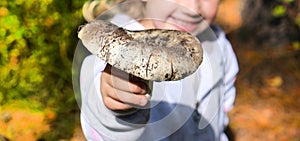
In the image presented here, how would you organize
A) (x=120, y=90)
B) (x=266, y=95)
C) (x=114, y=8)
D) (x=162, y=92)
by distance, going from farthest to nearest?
(x=266, y=95)
(x=114, y=8)
(x=162, y=92)
(x=120, y=90)

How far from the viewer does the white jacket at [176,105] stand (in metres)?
1.16

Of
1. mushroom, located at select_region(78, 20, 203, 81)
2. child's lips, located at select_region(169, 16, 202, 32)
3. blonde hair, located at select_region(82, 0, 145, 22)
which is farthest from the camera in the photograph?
blonde hair, located at select_region(82, 0, 145, 22)

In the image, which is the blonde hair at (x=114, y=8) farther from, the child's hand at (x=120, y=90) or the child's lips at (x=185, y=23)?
the child's hand at (x=120, y=90)

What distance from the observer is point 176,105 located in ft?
4.37

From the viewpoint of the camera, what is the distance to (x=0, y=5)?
169cm

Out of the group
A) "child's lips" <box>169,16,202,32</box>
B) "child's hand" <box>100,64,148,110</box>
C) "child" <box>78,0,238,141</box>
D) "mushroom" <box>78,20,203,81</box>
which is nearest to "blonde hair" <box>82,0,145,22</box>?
"child" <box>78,0,238,141</box>

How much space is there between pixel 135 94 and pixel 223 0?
1.31 m

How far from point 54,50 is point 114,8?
0.39 m

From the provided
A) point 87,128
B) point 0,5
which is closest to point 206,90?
point 87,128

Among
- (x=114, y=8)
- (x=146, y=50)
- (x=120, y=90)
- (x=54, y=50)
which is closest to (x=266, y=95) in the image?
(x=54, y=50)

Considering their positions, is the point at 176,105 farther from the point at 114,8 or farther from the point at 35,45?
the point at 35,45

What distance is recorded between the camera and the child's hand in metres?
0.96

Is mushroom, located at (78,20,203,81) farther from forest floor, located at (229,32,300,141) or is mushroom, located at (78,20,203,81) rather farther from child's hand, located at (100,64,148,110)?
forest floor, located at (229,32,300,141)

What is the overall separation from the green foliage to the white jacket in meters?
0.41
